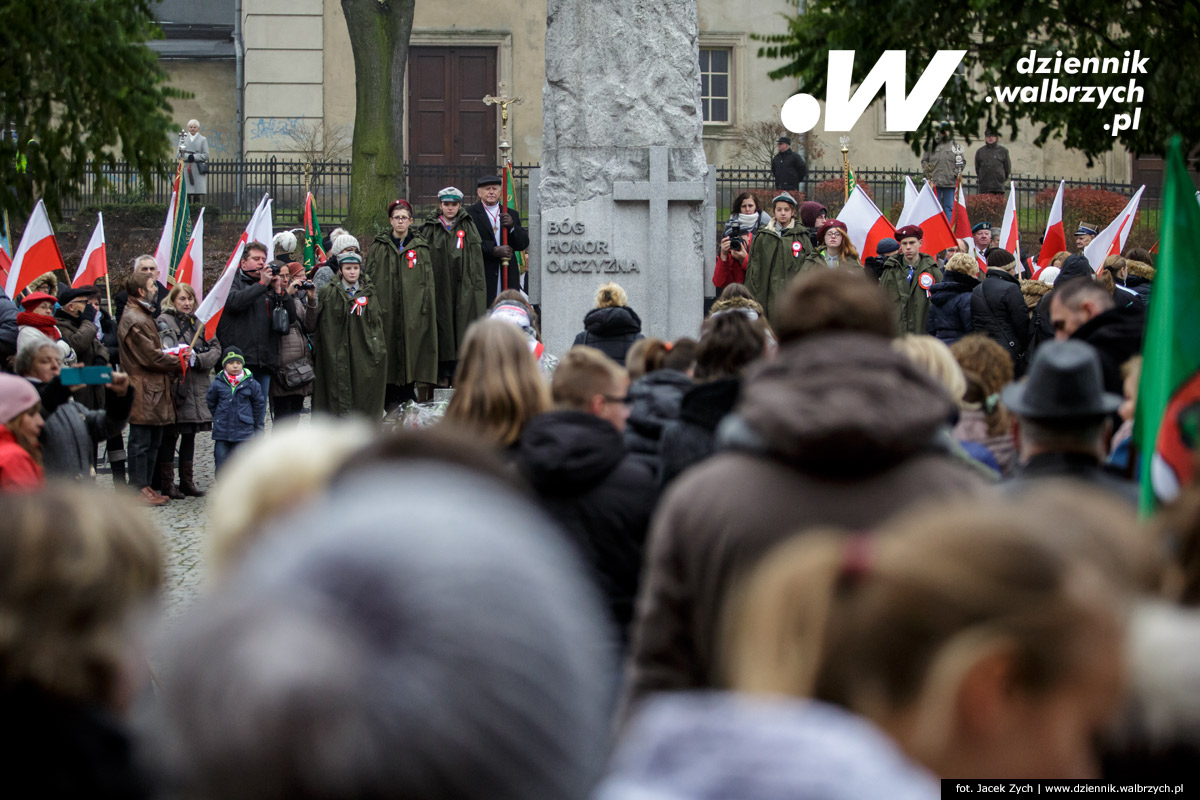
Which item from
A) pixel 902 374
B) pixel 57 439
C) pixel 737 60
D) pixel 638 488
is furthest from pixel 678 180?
pixel 737 60

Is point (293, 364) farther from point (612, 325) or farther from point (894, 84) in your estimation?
point (894, 84)

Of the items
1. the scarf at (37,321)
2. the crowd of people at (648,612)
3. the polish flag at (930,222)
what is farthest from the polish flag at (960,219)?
the crowd of people at (648,612)

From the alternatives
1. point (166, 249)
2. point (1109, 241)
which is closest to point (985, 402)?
point (1109, 241)

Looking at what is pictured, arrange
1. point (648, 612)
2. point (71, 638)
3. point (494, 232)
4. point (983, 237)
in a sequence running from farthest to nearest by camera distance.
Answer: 1. point (983, 237)
2. point (494, 232)
3. point (648, 612)
4. point (71, 638)

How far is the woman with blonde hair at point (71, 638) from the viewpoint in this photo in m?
1.68

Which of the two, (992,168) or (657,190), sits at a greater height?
(992,168)

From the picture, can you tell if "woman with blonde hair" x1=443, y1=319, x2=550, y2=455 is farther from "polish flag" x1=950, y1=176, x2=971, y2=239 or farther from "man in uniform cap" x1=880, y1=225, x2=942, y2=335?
"polish flag" x1=950, y1=176, x2=971, y2=239

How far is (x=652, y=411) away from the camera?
4684 mm

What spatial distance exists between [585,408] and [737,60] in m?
24.3

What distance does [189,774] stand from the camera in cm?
130

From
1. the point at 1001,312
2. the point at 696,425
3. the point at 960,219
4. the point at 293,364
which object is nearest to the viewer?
the point at 696,425

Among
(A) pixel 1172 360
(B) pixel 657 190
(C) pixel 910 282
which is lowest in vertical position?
(A) pixel 1172 360

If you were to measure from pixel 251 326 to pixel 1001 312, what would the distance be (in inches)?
233

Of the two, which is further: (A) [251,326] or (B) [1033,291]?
(B) [1033,291]
